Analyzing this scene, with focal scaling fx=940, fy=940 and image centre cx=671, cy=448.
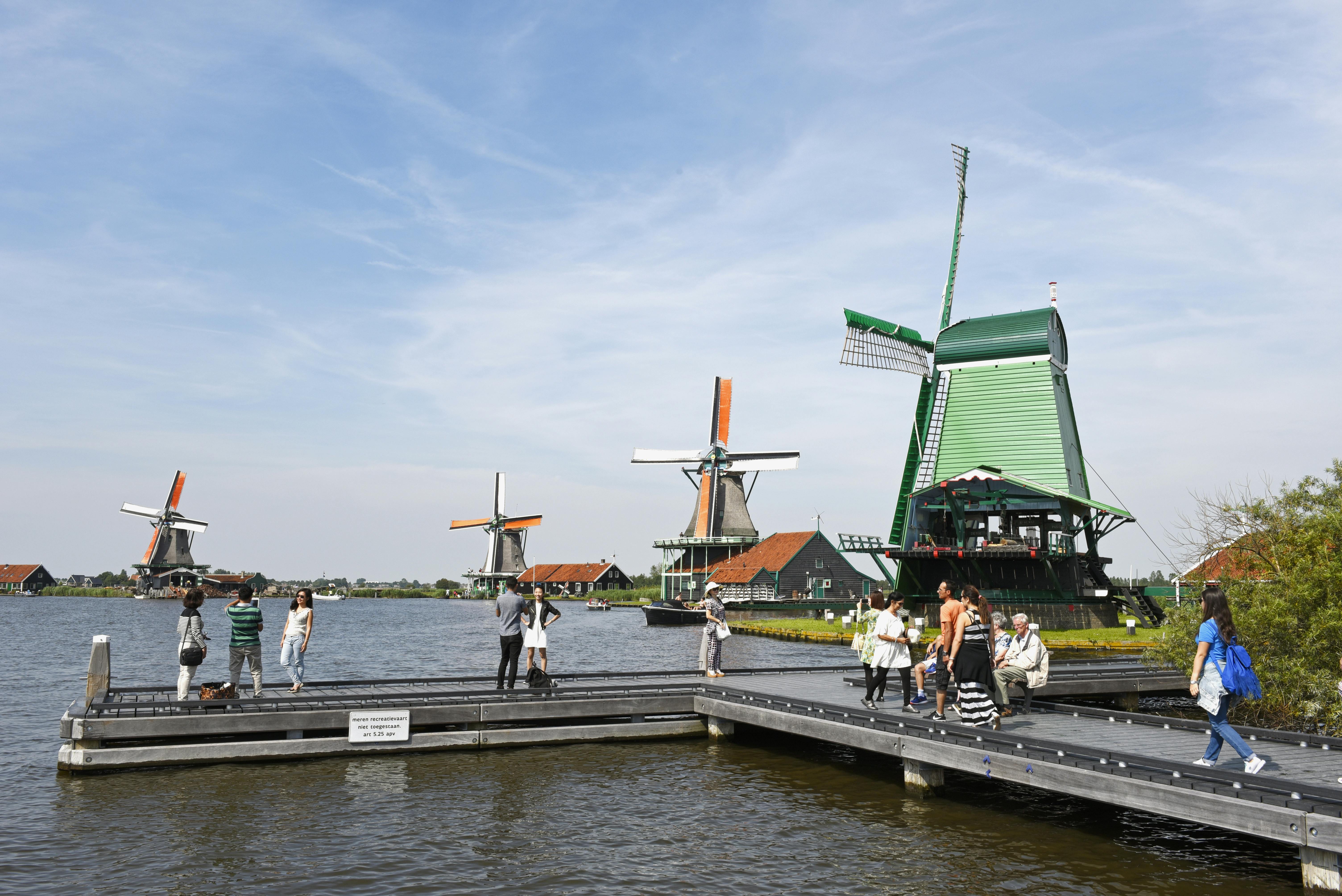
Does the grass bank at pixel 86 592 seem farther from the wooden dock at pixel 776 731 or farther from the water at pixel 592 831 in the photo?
the water at pixel 592 831

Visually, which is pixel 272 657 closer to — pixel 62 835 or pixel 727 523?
pixel 62 835

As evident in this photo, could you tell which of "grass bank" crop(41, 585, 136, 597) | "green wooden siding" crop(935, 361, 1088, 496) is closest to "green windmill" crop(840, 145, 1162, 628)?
"green wooden siding" crop(935, 361, 1088, 496)

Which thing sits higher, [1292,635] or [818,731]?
[1292,635]

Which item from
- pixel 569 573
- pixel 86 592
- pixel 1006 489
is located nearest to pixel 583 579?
pixel 569 573

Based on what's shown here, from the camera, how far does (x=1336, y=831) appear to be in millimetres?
8023

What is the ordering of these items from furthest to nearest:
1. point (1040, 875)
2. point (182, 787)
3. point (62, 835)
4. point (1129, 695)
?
point (1129, 695) → point (182, 787) → point (62, 835) → point (1040, 875)

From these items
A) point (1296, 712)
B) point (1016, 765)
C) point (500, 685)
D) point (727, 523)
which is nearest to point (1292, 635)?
point (1296, 712)

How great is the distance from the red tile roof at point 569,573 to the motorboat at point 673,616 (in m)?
62.6

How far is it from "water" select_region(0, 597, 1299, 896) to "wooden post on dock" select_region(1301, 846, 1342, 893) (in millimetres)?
460

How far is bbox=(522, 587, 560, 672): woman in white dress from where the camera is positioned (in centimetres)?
1587

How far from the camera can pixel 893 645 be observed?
13.7m

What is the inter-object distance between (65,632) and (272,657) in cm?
2589

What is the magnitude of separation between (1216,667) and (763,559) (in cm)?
6632

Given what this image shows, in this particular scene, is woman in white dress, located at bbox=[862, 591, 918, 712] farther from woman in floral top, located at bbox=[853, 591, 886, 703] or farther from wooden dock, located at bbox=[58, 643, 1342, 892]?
wooden dock, located at bbox=[58, 643, 1342, 892]
